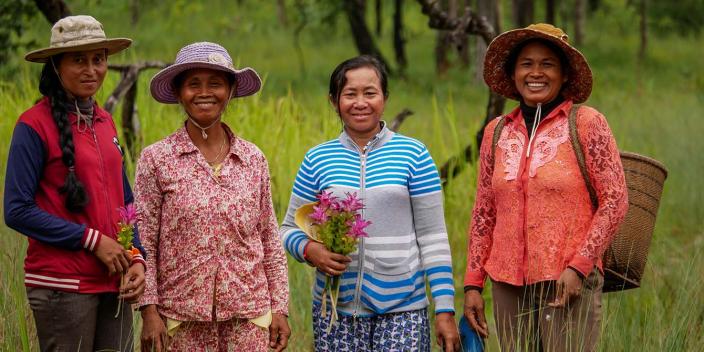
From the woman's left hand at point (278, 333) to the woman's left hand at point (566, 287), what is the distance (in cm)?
88

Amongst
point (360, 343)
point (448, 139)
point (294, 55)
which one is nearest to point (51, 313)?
point (360, 343)

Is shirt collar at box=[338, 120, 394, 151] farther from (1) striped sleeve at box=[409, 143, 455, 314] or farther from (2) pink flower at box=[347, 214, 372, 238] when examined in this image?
(2) pink flower at box=[347, 214, 372, 238]

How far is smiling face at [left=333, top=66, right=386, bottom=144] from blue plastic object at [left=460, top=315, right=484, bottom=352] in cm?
74

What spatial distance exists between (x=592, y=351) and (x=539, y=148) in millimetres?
697

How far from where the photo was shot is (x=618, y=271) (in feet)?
12.5

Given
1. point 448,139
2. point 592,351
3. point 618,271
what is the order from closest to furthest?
point 592,351 → point 618,271 → point 448,139

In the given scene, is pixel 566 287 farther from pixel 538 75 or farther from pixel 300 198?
pixel 300 198

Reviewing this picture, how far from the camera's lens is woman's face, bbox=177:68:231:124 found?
3488 mm

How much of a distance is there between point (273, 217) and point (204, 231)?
30 cm

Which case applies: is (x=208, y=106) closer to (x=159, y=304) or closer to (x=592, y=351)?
(x=159, y=304)

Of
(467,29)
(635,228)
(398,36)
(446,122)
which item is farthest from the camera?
(398,36)

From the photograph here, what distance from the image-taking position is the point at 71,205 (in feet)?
10.7

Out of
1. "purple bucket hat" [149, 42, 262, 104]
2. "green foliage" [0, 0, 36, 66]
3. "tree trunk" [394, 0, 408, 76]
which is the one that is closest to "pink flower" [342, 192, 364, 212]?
"purple bucket hat" [149, 42, 262, 104]

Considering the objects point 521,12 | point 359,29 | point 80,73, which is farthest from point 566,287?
point 521,12
